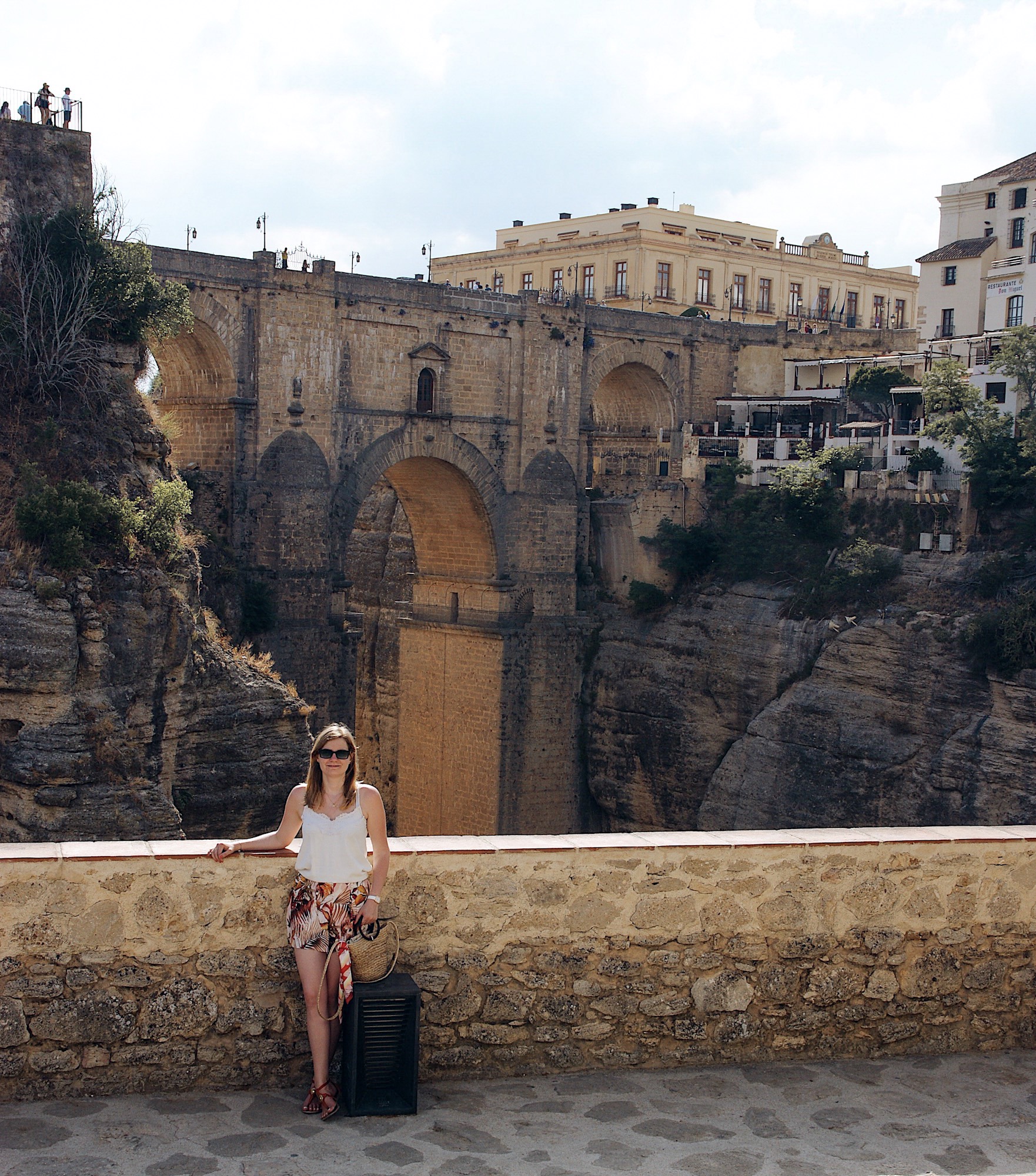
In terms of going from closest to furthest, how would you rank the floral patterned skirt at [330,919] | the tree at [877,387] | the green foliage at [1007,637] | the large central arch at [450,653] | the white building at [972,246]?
the floral patterned skirt at [330,919]
the green foliage at [1007,637]
the large central arch at [450,653]
the tree at [877,387]
the white building at [972,246]

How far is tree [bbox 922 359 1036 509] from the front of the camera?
26922 mm

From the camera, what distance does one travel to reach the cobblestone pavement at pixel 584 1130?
17.5ft

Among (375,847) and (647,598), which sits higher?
(647,598)

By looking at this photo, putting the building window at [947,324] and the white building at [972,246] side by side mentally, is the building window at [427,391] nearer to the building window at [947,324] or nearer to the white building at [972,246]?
the white building at [972,246]

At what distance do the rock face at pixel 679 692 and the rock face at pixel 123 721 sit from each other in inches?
460

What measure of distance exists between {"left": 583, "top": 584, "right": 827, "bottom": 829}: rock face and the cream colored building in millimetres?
15808

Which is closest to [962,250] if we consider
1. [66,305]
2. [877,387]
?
[877,387]

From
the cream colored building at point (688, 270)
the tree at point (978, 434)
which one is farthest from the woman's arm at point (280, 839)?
the cream colored building at point (688, 270)

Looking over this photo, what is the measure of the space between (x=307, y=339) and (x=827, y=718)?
11.2 meters

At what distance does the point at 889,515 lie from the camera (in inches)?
1125

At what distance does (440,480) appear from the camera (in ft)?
98.6

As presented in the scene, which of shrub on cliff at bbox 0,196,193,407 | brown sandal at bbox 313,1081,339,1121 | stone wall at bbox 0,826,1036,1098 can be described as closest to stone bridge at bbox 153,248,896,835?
shrub on cliff at bbox 0,196,193,407

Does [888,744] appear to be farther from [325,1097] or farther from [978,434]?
[325,1097]

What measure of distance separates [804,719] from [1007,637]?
4044 mm
